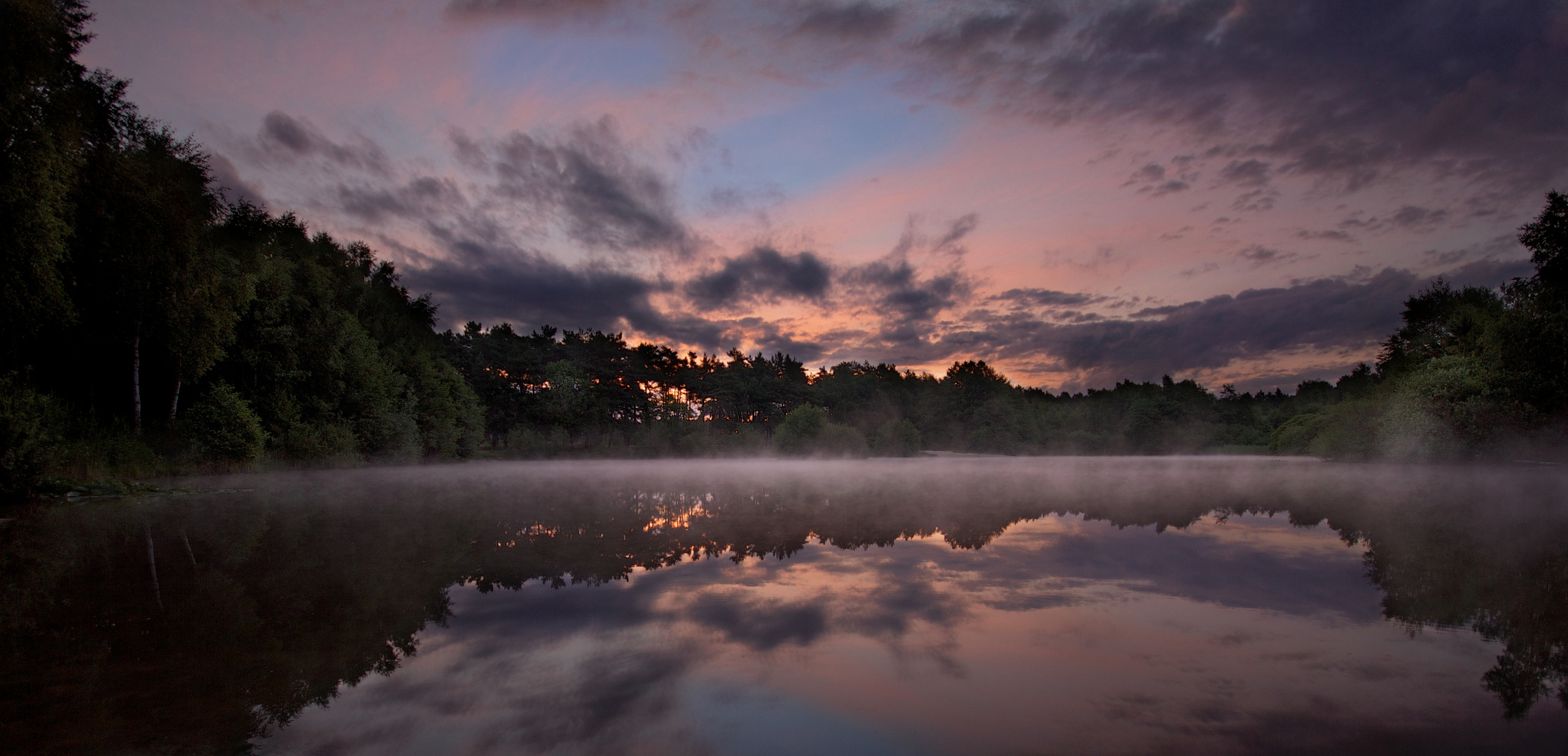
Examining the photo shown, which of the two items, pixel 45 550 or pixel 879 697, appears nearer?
pixel 879 697

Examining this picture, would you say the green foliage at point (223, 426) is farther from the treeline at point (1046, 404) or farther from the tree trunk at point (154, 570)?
the treeline at point (1046, 404)

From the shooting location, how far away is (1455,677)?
463cm

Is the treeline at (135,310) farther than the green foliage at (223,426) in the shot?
No

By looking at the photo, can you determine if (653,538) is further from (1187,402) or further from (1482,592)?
(1187,402)

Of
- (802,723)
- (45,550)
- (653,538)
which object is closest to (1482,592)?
(802,723)

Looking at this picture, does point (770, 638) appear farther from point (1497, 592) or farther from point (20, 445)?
point (20, 445)

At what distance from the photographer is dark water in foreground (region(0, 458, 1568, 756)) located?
373 cm

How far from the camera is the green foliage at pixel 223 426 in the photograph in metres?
23.7

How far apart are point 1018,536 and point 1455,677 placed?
743 centimetres

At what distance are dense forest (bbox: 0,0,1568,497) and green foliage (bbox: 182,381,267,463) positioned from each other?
9 centimetres

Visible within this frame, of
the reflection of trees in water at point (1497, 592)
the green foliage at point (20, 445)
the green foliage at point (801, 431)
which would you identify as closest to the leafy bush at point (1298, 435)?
the green foliage at point (801, 431)

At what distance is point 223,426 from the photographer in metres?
24.2

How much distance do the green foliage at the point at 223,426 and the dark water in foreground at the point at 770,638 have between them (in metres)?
15.0

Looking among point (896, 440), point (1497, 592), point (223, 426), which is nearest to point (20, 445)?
point (223, 426)
